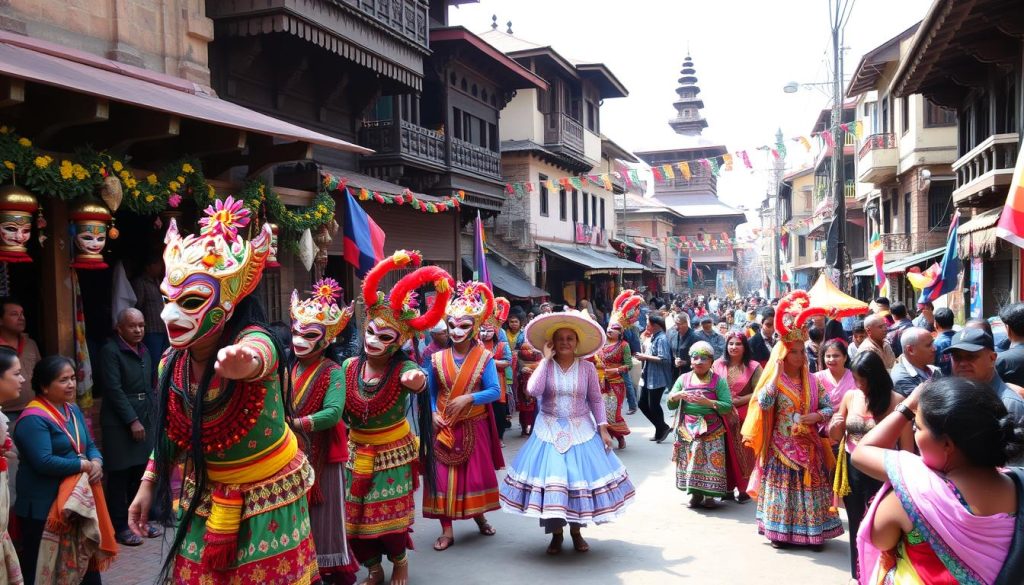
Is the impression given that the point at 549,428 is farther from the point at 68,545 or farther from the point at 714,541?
the point at 68,545

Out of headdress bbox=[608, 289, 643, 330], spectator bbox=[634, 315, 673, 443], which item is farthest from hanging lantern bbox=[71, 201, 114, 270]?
spectator bbox=[634, 315, 673, 443]

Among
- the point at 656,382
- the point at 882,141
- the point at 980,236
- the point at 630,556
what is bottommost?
the point at 630,556

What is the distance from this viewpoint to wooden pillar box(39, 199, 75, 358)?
22.4ft

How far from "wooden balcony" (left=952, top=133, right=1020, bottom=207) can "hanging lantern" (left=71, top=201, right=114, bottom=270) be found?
38.7ft

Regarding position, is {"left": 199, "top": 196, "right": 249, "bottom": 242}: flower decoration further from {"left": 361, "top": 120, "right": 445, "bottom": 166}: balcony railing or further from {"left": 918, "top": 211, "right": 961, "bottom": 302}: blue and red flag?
{"left": 918, "top": 211, "right": 961, "bottom": 302}: blue and red flag

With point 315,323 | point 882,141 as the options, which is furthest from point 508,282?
point 315,323

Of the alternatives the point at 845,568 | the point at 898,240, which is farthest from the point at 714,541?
the point at 898,240

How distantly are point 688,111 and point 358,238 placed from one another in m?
64.9

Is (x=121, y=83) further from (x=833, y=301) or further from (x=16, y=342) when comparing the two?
(x=833, y=301)

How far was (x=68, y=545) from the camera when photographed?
446cm

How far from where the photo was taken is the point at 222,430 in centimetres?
351

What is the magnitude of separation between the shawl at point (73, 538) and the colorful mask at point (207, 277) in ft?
5.54

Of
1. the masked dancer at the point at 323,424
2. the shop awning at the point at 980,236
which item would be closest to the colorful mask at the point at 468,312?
the masked dancer at the point at 323,424

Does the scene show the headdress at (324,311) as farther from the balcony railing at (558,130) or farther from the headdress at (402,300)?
the balcony railing at (558,130)
